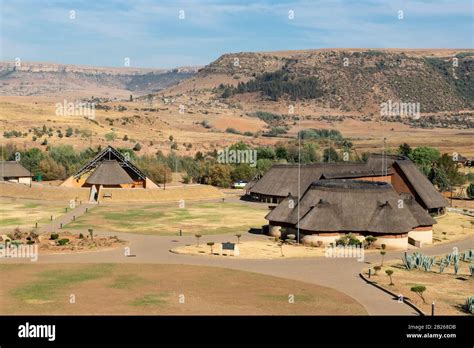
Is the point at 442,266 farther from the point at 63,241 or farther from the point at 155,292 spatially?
the point at 63,241

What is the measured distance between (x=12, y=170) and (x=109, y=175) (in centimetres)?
2215

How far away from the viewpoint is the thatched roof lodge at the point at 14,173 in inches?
4289

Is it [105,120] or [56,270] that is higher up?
[105,120]

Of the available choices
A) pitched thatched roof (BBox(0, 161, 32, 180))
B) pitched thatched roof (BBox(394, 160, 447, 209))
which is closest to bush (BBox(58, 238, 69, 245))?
pitched thatched roof (BBox(394, 160, 447, 209))

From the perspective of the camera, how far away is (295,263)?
5012cm

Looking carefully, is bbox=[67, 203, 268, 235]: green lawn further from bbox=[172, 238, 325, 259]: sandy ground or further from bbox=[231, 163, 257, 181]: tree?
bbox=[231, 163, 257, 181]: tree

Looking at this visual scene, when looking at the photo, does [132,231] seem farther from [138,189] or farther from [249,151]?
[249,151]

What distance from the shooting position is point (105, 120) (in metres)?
187

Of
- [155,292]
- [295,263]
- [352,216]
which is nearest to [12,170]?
[352,216]

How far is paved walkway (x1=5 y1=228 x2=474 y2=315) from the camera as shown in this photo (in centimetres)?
3919
